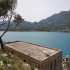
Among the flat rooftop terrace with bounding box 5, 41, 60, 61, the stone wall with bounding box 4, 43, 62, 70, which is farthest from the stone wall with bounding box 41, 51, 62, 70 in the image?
the flat rooftop terrace with bounding box 5, 41, 60, 61

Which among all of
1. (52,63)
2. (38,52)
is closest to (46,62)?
(52,63)

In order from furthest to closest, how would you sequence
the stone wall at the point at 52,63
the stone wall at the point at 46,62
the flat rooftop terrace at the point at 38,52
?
the flat rooftop terrace at the point at 38,52 < the stone wall at the point at 52,63 < the stone wall at the point at 46,62

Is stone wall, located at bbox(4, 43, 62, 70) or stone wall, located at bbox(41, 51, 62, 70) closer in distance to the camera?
stone wall, located at bbox(4, 43, 62, 70)

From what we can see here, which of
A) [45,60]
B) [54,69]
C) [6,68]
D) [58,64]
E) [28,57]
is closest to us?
[6,68]

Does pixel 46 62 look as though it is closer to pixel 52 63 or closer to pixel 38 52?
pixel 52 63

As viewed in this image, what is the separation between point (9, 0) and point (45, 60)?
41.1 ft

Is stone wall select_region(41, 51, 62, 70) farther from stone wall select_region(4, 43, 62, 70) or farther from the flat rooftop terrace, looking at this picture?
the flat rooftop terrace

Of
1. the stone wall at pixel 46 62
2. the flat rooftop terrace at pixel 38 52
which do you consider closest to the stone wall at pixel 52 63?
the stone wall at pixel 46 62

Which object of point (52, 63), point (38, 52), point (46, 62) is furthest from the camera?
point (38, 52)

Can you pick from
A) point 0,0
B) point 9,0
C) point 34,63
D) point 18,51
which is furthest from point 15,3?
point 34,63

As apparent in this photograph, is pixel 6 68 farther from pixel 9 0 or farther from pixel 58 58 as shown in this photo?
pixel 58 58

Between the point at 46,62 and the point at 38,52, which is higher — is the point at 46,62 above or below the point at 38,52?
below

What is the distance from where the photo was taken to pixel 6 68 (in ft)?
38.4

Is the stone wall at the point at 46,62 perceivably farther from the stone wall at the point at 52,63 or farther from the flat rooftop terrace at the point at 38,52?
the flat rooftop terrace at the point at 38,52
